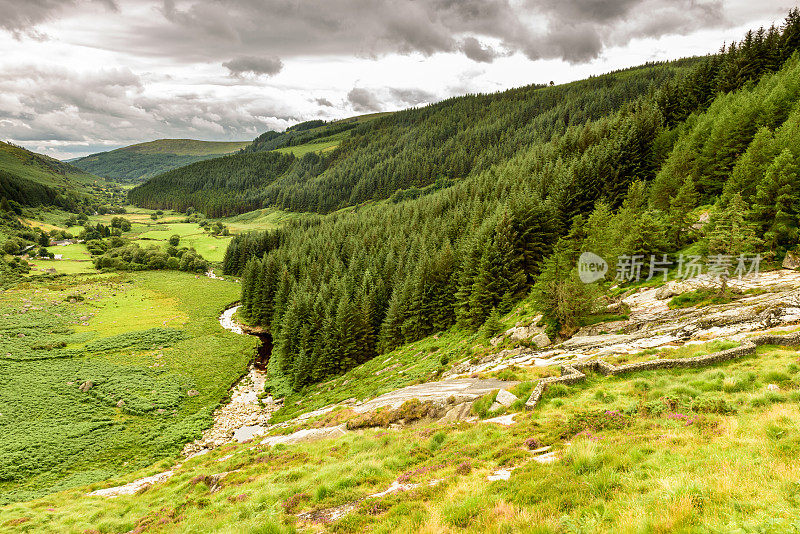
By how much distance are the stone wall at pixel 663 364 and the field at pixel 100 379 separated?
44382mm

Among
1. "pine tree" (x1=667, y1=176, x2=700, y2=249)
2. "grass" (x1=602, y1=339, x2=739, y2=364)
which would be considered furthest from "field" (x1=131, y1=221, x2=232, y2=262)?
"grass" (x1=602, y1=339, x2=739, y2=364)

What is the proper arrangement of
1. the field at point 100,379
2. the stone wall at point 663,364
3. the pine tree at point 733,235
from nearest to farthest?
the stone wall at point 663,364 → the pine tree at point 733,235 → the field at point 100,379

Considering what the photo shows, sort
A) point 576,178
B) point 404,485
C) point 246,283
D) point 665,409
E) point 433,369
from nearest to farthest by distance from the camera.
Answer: point 404,485, point 665,409, point 433,369, point 576,178, point 246,283

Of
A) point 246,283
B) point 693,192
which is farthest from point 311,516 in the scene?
point 246,283

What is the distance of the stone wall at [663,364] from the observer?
18.4 m

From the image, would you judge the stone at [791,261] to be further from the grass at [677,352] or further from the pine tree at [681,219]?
the grass at [677,352]

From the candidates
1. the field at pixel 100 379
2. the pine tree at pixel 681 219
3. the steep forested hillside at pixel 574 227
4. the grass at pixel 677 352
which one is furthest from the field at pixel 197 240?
the grass at pixel 677 352

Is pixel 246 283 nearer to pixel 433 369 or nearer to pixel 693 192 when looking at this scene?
pixel 433 369

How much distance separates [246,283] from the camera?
3839 inches

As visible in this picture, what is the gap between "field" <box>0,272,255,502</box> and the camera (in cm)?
3603

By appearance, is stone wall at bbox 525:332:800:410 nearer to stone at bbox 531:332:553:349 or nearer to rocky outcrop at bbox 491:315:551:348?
stone at bbox 531:332:553:349

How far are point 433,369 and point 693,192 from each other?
4049 centimetres

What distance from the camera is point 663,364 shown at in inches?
760

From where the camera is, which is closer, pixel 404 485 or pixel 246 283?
pixel 404 485
